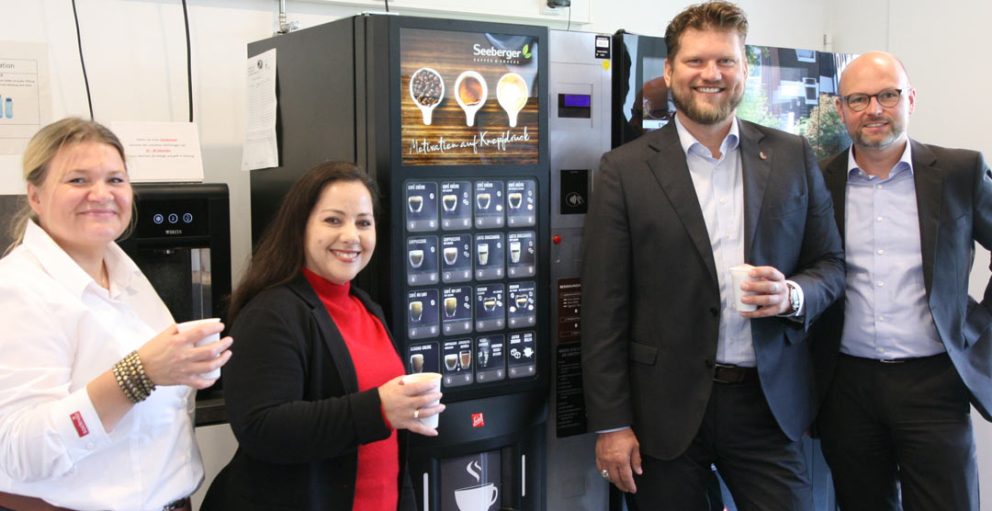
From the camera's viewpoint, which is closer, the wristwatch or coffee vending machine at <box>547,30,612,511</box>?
the wristwatch

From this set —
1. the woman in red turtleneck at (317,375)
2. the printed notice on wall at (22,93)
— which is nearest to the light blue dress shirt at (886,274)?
the woman in red turtleneck at (317,375)

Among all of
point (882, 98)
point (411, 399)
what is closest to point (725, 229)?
point (882, 98)

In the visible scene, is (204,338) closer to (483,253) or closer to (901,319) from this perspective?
(483,253)

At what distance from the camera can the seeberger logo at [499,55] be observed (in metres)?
1.91

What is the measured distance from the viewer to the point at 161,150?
2.19m

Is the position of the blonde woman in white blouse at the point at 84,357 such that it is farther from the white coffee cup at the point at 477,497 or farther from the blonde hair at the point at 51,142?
the white coffee cup at the point at 477,497

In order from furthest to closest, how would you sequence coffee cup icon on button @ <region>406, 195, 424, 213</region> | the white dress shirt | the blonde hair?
coffee cup icon on button @ <region>406, 195, 424, 213</region> → the blonde hair → the white dress shirt

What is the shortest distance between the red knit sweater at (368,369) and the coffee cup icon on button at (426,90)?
44 centimetres

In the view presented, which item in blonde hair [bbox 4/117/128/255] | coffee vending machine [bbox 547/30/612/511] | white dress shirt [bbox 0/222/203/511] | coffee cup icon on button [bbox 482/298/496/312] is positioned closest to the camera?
white dress shirt [bbox 0/222/203/511]

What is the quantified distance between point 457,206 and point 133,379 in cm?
82

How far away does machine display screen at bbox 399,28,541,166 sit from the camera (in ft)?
6.06

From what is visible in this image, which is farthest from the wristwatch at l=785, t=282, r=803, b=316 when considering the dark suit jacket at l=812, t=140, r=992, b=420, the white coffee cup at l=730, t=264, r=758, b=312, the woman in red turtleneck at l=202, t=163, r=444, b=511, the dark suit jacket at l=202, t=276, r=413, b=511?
the dark suit jacket at l=202, t=276, r=413, b=511

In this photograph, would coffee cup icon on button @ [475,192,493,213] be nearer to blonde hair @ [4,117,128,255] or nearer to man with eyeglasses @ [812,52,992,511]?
blonde hair @ [4,117,128,255]

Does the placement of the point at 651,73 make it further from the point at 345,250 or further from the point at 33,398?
the point at 33,398
